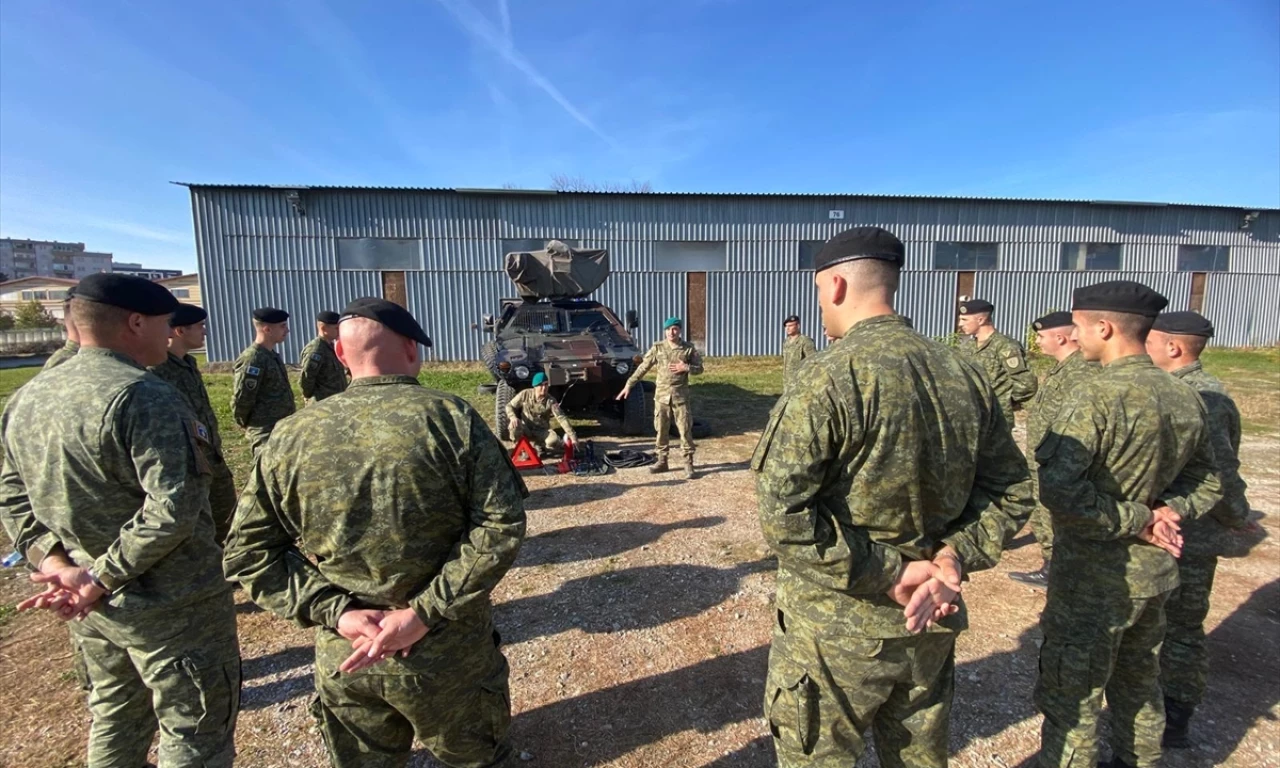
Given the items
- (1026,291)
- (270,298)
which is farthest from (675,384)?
(1026,291)

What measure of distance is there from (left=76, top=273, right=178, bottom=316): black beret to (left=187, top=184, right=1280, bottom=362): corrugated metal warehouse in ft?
41.7

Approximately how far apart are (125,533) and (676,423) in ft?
15.3

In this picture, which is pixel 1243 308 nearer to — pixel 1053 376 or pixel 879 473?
pixel 1053 376

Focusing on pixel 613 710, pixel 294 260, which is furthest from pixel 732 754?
pixel 294 260

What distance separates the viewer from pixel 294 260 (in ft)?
44.7

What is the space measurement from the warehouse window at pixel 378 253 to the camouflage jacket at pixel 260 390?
10606 millimetres

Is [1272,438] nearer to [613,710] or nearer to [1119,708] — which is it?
[1119,708]

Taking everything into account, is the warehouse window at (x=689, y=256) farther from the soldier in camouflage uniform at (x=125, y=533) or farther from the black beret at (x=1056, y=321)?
the soldier in camouflage uniform at (x=125, y=533)

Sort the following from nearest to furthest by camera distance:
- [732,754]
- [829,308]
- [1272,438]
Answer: [829,308]
[732,754]
[1272,438]

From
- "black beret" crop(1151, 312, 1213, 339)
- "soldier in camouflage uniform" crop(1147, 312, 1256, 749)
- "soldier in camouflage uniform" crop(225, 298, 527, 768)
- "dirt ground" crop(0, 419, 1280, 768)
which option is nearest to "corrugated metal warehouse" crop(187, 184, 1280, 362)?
"dirt ground" crop(0, 419, 1280, 768)

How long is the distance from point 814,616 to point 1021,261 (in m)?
18.4

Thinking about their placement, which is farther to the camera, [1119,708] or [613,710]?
[613,710]

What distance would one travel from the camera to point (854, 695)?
1596mm

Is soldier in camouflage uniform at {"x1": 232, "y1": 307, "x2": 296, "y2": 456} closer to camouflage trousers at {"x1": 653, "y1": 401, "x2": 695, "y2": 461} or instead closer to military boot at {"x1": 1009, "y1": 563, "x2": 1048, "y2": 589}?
camouflage trousers at {"x1": 653, "y1": 401, "x2": 695, "y2": 461}
